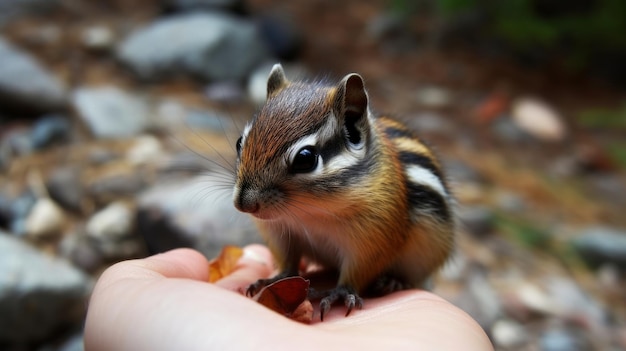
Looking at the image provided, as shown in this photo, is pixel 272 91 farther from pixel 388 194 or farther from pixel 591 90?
pixel 591 90

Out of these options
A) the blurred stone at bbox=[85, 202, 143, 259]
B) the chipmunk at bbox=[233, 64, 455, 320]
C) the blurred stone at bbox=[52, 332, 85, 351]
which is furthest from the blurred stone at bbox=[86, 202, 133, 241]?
the chipmunk at bbox=[233, 64, 455, 320]

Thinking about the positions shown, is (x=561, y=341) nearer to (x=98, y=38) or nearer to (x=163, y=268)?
(x=163, y=268)

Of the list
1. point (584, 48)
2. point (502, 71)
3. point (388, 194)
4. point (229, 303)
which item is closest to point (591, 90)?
point (584, 48)

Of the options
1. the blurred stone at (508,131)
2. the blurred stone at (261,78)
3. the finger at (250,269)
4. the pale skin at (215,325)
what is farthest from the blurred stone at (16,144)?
the blurred stone at (508,131)

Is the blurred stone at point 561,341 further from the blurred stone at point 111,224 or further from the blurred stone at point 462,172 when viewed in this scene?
the blurred stone at point 111,224

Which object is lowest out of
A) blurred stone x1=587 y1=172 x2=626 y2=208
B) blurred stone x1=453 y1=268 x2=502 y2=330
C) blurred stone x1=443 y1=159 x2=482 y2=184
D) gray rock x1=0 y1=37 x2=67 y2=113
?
blurred stone x1=587 y1=172 x2=626 y2=208

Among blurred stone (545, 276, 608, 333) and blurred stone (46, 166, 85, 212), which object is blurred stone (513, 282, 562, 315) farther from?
blurred stone (46, 166, 85, 212)

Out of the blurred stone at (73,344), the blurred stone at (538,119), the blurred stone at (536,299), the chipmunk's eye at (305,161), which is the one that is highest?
the chipmunk's eye at (305,161)
